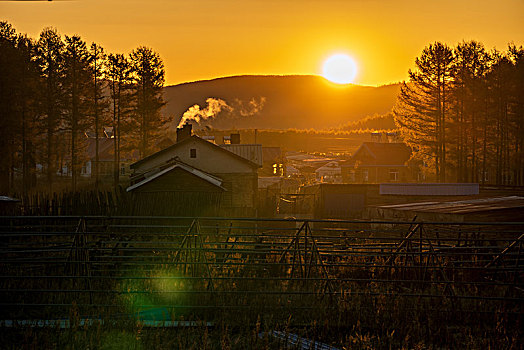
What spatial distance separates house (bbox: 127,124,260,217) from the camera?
37625 millimetres

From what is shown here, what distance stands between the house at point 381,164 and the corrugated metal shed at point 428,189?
3677cm

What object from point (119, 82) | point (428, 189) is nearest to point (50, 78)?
point (119, 82)

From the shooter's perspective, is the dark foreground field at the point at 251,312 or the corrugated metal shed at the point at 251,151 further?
the corrugated metal shed at the point at 251,151

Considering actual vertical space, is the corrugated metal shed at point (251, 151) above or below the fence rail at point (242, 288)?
above

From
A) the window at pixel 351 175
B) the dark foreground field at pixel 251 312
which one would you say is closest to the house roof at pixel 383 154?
the window at pixel 351 175

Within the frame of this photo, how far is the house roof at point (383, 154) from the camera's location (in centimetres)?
8688

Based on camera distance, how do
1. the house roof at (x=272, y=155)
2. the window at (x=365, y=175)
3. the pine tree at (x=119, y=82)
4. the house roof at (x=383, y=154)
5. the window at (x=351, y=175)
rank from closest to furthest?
the pine tree at (x=119, y=82)
the house roof at (x=383, y=154)
the window at (x=365, y=175)
the house roof at (x=272, y=155)
the window at (x=351, y=175)

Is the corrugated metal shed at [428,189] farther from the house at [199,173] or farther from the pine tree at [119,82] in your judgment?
Result: the pine tree at [119,82]

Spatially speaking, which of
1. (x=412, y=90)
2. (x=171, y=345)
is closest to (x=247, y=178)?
(x=412, y=90)

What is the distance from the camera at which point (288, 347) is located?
10031 mm

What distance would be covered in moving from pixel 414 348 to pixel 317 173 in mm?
92676

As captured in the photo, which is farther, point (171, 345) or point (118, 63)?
point (118, 63)

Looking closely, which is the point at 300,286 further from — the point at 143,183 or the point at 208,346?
the point at 143,183

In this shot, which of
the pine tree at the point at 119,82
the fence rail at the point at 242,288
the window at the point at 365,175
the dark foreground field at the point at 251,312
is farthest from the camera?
the window at the point at 365,175
